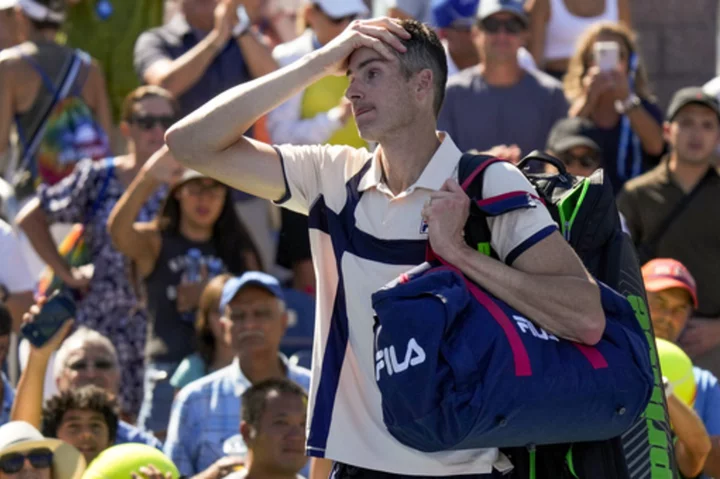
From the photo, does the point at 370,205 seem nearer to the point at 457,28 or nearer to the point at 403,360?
the point at 403,360

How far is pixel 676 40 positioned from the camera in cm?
1032

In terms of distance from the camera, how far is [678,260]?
7598mm

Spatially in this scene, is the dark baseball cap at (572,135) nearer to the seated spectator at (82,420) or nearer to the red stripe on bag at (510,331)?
the seated spectator at (82,420)

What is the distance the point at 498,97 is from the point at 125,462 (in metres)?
3.30

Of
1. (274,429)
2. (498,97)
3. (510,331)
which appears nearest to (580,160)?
(498,97)

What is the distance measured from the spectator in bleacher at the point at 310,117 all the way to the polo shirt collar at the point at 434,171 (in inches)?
160

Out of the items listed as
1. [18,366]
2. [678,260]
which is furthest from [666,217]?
[18,366]

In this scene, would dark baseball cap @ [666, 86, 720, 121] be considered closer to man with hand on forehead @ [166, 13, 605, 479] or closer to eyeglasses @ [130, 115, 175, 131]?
eyeglasses @ [130, 115, 175, 131]

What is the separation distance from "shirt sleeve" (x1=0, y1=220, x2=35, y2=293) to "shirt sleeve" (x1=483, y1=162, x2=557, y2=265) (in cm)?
420

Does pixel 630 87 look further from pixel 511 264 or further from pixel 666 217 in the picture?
pixel 511 264

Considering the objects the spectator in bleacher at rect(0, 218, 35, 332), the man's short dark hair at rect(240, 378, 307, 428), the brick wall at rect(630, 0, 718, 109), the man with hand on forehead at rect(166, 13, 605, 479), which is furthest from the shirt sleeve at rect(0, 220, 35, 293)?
the brick wall at rect(630, 0, 718, 109)

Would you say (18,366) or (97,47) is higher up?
(97,47)

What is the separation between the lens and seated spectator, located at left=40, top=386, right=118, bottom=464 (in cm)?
612

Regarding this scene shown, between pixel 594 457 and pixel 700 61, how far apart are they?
693cm
